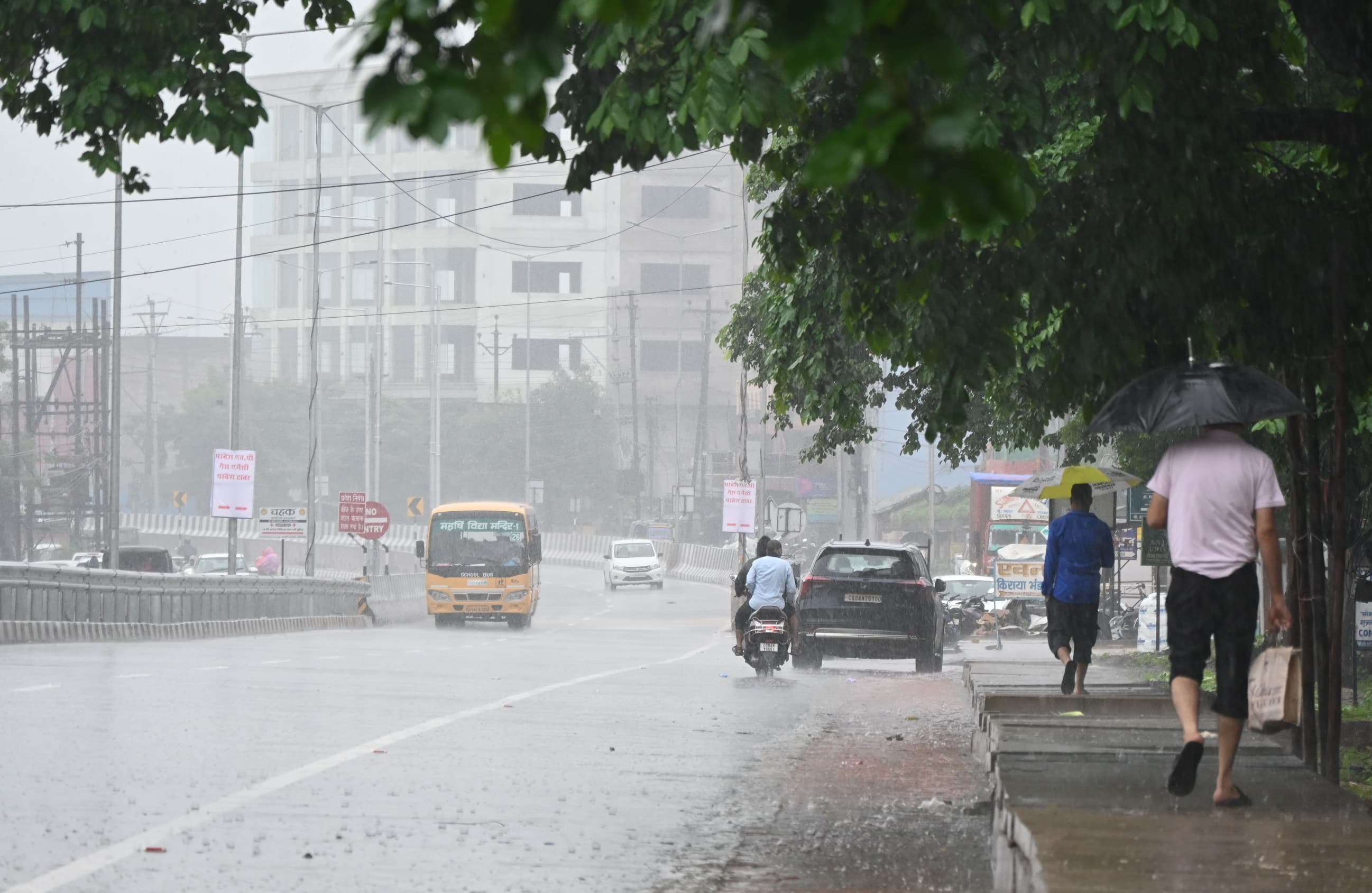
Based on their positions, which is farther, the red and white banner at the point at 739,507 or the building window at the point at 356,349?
the building window at the point at 356,349

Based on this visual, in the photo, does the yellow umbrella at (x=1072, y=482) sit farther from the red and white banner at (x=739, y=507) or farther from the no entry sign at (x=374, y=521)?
the no entry sign at (x=374, y=521)

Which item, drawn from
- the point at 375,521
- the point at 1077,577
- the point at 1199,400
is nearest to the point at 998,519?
the point at 375,521

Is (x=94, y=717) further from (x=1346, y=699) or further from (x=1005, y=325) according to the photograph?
(x=1346, y=699)

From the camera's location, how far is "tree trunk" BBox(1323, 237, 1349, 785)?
7.79 m

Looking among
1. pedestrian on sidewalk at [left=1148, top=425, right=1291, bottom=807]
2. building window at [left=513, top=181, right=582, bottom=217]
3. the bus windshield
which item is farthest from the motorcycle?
building window at [left=513, top=181, right=582, bottom=217]

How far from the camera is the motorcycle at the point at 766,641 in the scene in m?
21.5

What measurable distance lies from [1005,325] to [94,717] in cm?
712

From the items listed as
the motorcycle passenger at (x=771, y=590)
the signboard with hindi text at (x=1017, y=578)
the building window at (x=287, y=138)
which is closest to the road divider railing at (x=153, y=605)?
the motorcycle passenger at (x=771, y=590)

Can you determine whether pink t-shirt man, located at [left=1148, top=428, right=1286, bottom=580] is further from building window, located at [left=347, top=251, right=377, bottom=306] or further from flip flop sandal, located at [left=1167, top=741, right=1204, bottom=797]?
building window, located at [left=347, top=251, right=377, bottom=306]

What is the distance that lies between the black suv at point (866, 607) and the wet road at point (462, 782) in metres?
3.73

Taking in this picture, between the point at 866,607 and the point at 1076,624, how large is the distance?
9.07m

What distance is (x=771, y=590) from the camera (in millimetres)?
22047

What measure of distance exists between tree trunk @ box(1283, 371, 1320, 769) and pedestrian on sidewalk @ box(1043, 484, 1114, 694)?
19.1 ft

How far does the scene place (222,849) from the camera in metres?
7.32
